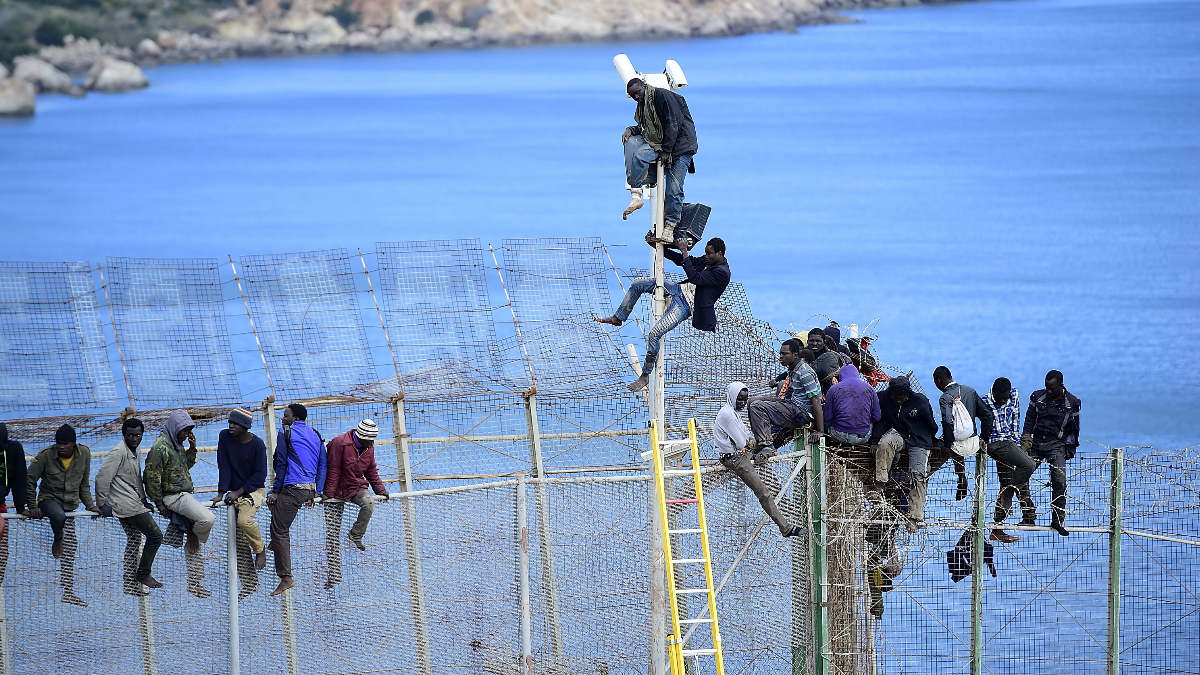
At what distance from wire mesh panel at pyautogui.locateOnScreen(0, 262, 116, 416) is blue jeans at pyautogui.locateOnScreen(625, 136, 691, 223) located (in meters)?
7.51

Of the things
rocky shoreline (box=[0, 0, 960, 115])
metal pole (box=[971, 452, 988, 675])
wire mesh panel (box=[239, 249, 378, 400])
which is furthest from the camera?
rocky shoreline (box=[0, 0, 960, 115])

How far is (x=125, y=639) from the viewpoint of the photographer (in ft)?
64.9

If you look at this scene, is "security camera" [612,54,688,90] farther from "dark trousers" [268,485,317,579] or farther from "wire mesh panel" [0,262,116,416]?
"wire mesh panel" [0,262,116,416]

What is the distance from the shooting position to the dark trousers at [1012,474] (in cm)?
1930

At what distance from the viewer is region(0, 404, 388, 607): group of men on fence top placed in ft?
60.3

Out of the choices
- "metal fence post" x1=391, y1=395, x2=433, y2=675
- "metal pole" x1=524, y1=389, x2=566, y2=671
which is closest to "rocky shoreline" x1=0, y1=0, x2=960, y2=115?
"metal fence post" x1=391, y1=395, x2=433, y2=675

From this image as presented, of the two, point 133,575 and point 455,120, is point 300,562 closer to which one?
point 133,575

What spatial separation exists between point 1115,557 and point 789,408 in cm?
411

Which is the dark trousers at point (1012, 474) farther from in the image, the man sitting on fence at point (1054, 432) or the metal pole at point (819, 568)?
the metal pole at point (819, 568)

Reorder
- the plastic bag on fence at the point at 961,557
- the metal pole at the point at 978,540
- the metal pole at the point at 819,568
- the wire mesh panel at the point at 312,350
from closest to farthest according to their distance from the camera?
the metal pole at the point at 978,540
the metal pole at the point at 819,568
the plastic bag on fence at the point at 961,557
the wire mesh panel at the point at 312,350

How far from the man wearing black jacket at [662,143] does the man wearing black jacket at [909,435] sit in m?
3.09

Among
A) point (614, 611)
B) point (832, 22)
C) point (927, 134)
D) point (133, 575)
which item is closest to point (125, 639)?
point (133, 575)

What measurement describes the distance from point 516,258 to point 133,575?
8177 millimetres

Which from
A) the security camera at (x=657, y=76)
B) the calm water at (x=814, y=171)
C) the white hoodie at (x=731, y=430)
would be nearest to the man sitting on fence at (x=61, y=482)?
the white hoodie at (x=731, y=430)
